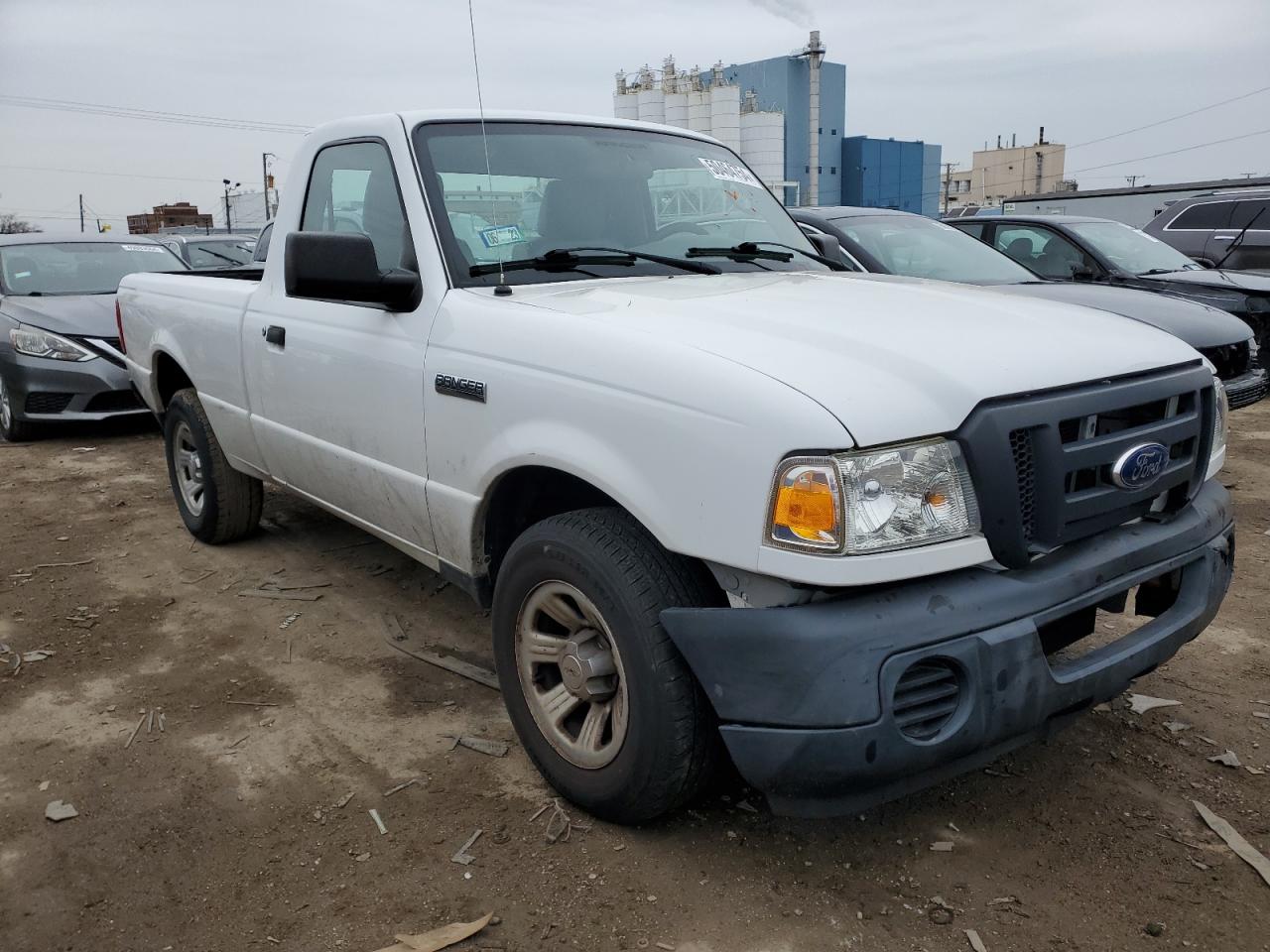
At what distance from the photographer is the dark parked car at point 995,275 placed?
657cm

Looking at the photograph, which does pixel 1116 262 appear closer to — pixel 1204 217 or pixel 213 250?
pixel 1204 217

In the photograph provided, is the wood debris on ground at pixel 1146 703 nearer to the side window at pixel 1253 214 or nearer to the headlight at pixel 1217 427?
the headlight at pixel 1217 427

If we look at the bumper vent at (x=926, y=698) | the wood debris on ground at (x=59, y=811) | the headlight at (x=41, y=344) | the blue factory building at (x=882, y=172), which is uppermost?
the blue factory building at (x=882, y=172)

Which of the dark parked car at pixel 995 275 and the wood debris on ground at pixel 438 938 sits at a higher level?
the dark parked car at pixel 995 275

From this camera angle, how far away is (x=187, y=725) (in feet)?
11.3

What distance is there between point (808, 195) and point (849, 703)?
47877 millimetres

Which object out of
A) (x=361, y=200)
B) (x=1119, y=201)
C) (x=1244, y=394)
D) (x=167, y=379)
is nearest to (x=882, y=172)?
(x=1119, y=201)

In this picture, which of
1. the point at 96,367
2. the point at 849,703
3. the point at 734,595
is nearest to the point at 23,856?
the point at 734,595

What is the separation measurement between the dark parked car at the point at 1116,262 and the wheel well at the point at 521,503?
6.32 m

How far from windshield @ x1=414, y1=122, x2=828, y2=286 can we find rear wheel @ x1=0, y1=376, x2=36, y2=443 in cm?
643

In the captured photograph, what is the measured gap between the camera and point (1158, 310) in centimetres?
666

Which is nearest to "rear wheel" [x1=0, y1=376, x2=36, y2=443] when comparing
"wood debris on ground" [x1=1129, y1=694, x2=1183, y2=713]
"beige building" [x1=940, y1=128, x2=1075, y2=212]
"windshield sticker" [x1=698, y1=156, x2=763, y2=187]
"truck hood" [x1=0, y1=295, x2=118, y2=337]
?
"truck hood" [x1=0, y1=295, x2=118, y2=337]

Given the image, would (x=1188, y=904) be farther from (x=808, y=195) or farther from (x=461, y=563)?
(x=808, y=195)

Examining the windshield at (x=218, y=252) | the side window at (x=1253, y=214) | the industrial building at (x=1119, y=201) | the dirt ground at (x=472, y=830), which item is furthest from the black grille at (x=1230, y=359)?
the industrial building at (x=1119, y=201)
